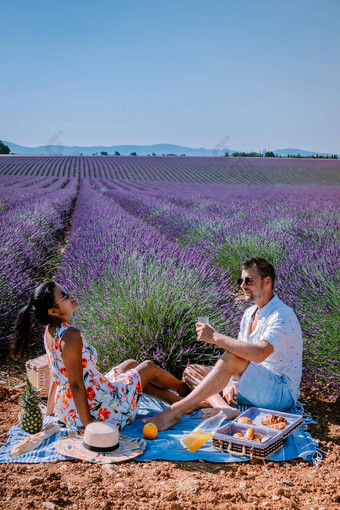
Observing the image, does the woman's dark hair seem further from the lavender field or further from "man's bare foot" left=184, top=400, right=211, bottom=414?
"man's bare foot" left=184, top=400, right=211, bottom=414

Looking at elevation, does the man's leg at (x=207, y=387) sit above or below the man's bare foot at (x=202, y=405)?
above

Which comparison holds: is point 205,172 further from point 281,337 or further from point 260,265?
point 281,337

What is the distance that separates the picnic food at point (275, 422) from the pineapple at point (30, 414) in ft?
3.62

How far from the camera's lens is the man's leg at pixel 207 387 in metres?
3.14

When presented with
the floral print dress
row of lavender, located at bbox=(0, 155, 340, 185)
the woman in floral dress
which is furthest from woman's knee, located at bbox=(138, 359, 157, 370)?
row of lavender, located at bbox=(0, 155, 340, 185)

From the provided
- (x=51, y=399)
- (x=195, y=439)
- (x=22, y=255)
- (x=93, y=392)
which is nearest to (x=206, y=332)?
(x=195, y=439)

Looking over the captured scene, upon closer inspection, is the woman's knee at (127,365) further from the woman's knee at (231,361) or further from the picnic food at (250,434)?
the picnic food at (250,434)

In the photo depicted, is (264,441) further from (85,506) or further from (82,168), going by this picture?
(82,168)

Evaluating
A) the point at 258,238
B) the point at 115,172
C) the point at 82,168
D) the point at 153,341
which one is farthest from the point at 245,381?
the point at 82,168

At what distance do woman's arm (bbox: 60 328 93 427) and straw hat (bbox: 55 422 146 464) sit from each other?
5.9 inches

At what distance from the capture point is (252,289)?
3.30 meters

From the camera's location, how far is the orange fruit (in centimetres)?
301

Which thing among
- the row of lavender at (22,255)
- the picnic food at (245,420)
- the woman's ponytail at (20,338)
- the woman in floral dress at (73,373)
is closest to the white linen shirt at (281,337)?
the picnic food at (245,420)

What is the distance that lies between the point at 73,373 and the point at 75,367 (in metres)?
0.03
